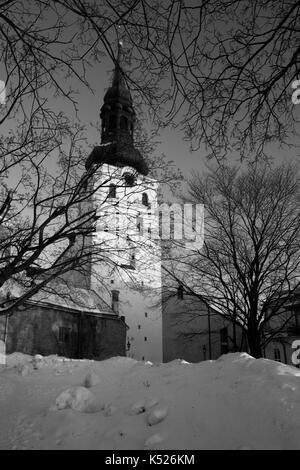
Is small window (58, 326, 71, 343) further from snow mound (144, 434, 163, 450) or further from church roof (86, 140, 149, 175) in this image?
snow mound (144, 434, 163, 450)

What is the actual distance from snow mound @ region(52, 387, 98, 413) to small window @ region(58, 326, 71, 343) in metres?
26.1

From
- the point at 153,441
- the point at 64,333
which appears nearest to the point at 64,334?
the point at 64,333

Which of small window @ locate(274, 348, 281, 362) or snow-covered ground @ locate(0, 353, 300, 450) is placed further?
small window @ locate(274, 348, 281, 362)

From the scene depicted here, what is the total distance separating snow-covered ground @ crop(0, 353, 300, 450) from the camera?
4105 mm

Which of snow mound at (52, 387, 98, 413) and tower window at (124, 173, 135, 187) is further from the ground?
tower window at (124, 173, 135, 187)

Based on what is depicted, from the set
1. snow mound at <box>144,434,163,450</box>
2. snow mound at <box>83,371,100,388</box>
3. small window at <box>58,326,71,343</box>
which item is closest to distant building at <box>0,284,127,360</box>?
small window at <box>58,326,71,343</box>

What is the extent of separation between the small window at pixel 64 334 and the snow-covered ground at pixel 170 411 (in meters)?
24.3

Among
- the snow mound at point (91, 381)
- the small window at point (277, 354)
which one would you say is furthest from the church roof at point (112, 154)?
the small window at point (277, 354)

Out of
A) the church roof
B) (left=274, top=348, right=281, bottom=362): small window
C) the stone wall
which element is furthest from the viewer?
(left=274, top=348, right=281, bottom=362): small window

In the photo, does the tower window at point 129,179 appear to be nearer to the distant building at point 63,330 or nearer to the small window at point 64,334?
the distant building at point 63,330

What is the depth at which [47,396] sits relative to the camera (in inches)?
271

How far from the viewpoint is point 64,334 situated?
31250mm

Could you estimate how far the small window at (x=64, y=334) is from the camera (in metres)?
31.0
